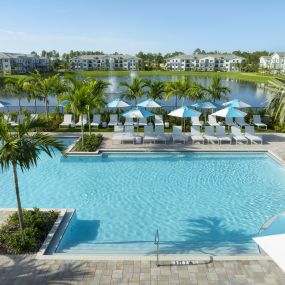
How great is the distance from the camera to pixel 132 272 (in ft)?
22.2

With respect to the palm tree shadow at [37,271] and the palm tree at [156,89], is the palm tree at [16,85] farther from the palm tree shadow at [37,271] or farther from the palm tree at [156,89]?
the palm tree shadow at [37,271]

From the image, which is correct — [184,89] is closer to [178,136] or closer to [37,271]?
[178,136]

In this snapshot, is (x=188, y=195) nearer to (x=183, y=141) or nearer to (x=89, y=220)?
(x=89, y=220)

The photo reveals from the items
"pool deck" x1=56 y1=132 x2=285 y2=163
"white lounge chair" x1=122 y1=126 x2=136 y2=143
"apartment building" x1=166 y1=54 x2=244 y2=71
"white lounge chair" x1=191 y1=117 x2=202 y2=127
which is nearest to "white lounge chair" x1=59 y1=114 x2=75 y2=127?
"pool deck" x1=56 y1=132 x2=285 y2=163

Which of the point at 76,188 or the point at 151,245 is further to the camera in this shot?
the point at 76,188

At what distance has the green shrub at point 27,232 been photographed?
24.8 ft

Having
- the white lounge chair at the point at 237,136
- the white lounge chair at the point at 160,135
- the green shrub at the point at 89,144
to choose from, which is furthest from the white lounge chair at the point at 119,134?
the white lounge chair at the point at 237,136

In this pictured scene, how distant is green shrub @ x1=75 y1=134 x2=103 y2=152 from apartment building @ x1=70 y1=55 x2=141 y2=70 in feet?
380

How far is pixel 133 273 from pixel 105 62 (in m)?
132

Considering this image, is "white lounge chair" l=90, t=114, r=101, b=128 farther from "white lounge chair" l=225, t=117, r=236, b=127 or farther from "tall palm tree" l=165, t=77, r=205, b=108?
"white lounge chair" l=225, t=117, r=236, b=127

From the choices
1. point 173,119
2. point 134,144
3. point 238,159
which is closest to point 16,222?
point 134,144

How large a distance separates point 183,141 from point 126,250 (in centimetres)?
1013

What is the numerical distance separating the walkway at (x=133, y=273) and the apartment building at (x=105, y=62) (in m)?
126

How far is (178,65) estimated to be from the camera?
13175 centimetres
